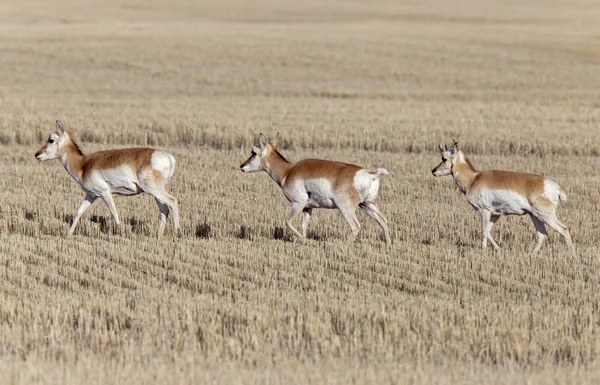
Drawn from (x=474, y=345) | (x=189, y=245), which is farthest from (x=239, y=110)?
(x=474, y=345)

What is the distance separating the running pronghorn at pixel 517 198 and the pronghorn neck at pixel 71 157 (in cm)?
602

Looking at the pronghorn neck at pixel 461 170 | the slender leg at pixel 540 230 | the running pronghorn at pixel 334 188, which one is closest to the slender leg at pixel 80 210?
the running pronghorn at pixel 334 188

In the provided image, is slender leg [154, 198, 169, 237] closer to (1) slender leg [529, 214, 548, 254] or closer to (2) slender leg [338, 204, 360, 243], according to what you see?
(2) slender leg [338, 204, 360, 243]

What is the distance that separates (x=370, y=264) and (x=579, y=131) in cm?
1651

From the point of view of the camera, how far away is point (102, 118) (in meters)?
28.8

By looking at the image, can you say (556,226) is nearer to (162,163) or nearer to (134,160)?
(162,163)

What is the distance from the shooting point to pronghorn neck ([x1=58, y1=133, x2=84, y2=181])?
1480 centimetres

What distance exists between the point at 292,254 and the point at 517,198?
3269 millimetres

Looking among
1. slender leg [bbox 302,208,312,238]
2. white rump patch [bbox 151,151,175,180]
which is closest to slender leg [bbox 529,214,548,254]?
slender leg [bbox 302,208,312,238]

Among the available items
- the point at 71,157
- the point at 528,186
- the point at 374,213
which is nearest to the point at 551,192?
the point at 528,186

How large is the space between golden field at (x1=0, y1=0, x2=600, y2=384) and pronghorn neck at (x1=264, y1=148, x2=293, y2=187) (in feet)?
2.98

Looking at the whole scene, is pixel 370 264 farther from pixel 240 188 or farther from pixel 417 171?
pixel 417 171

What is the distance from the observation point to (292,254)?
12867mm

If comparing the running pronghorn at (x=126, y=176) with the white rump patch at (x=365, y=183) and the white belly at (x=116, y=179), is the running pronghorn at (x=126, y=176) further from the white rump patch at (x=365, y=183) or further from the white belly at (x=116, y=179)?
the white rump patch at (x=365, y=183)
